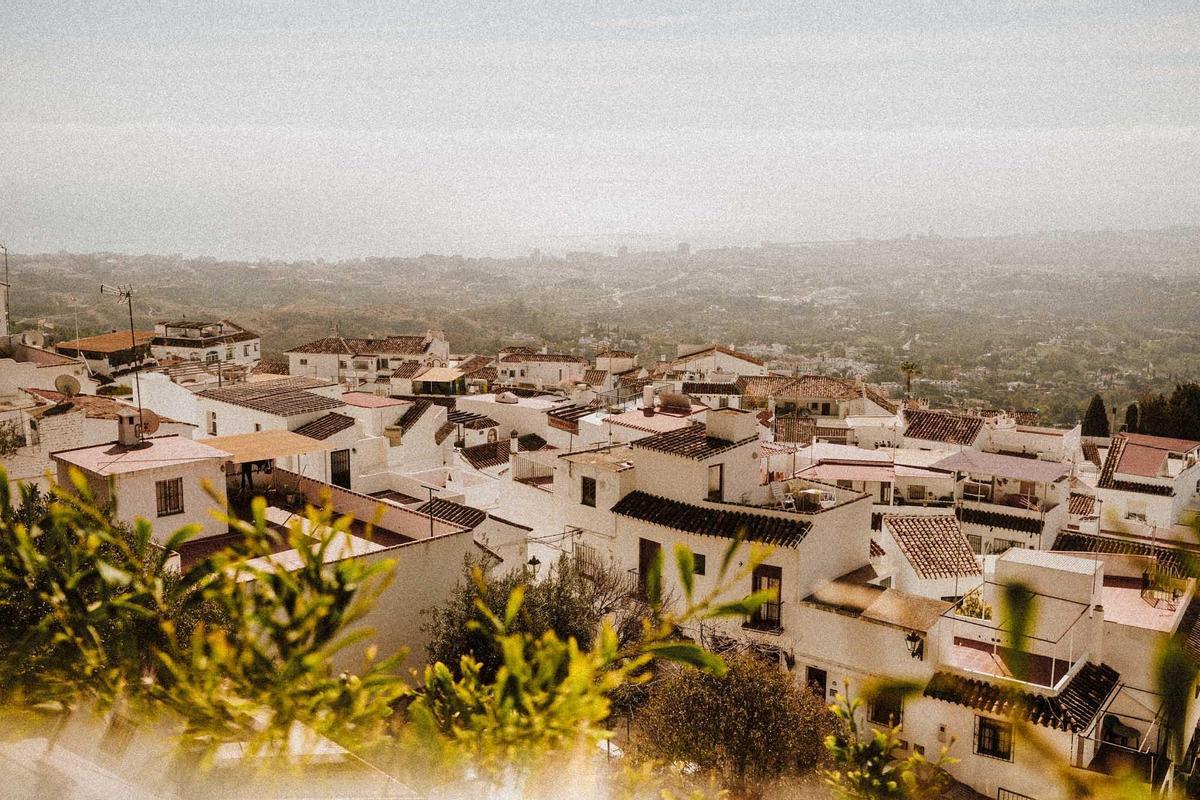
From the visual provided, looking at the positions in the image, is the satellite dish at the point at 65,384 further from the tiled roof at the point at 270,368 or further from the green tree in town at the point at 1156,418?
the green tree in town at the point at 1156,418

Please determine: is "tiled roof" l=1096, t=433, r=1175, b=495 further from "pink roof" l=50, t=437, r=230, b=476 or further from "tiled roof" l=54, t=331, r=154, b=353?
"tiled roof" l=54, t=331, r=154, b=353

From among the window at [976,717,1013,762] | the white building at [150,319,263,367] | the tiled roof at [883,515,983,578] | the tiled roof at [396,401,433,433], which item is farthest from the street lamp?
the white building at [150,319,263,367]

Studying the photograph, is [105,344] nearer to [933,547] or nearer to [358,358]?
[358,358]

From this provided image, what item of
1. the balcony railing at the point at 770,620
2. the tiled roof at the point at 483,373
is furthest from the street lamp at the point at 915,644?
the tiled roof at the point at 483,373

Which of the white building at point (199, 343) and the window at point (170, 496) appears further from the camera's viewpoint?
the white building at point (199, 343)

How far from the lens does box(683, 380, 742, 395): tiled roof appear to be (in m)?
28.0

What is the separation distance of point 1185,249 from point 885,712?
163707 millimetres


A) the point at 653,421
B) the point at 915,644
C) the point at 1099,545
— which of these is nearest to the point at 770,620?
the point at 915,644

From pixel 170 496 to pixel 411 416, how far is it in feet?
29.7

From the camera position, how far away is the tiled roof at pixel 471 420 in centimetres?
2266

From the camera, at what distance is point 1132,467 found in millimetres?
19203

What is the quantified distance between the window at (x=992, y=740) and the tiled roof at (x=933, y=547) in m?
2.88

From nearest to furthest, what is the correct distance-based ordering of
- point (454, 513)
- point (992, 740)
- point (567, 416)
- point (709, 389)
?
point (992, 740) < point (454, 513) < point (567, 416) < point (709, 389)

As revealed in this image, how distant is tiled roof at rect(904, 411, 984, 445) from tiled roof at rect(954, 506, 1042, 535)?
444 centimetres
